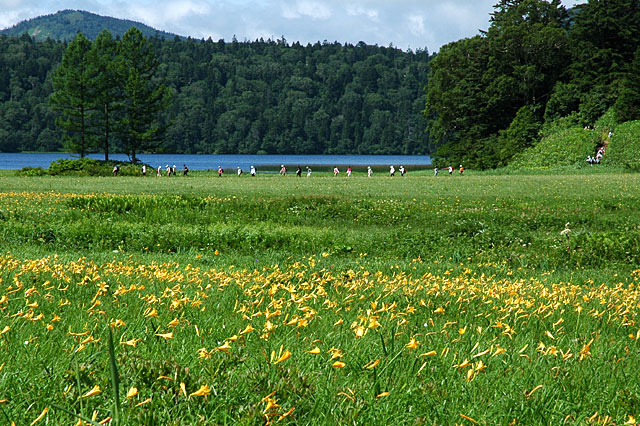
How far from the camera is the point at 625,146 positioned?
53.2 meters

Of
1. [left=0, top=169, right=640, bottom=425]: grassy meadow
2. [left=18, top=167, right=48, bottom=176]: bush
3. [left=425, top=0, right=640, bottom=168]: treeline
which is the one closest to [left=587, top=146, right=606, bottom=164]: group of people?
[left=425, top=0, right=640, bottom=168]: treeline

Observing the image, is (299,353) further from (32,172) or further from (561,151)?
(561,151)

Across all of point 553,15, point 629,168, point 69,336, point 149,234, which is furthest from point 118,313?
point 553,15

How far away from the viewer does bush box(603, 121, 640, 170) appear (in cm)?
5136

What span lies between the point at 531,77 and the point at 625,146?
1987cm

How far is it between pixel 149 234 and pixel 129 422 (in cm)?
1177

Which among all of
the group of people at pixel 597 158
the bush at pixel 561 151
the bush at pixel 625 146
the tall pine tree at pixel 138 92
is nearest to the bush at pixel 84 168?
the tall pine tree at pixel 138 92

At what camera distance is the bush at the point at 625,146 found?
51362 mm

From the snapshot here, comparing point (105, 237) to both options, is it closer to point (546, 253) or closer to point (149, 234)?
point (149, 234)

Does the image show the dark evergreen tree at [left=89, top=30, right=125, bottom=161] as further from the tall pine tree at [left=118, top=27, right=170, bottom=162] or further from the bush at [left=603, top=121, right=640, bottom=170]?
the bush at [left=603, top=121, right=640, bottom=170]

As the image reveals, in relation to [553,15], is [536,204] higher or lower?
lower

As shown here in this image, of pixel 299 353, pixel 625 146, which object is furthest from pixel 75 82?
pixel 299 353

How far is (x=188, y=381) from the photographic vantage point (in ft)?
8.06

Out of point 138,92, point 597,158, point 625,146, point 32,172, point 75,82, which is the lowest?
point 32,172
